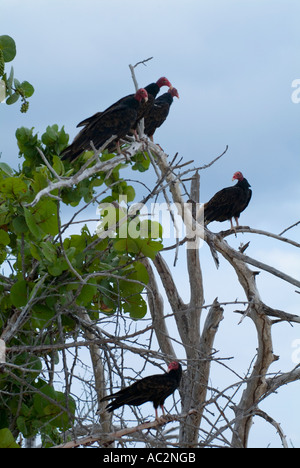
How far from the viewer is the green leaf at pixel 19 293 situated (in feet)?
10.2

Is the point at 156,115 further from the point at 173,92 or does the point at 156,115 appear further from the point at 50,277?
the point at 50,277

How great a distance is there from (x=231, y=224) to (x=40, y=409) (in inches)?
135

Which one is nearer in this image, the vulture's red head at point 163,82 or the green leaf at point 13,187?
the green leaf at point 13,187

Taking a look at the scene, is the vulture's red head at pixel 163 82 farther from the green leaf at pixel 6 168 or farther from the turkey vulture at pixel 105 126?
the green leaf at pixel 6 168

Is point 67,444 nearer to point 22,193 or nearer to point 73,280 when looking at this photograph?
point 73,280

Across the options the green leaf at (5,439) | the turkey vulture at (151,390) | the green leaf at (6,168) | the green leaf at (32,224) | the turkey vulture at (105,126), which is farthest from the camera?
the turkey vulture at (105,126)

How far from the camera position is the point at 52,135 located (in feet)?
13.9

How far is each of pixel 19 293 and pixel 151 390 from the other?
87cm

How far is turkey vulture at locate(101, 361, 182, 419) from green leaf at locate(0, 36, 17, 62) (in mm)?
1818

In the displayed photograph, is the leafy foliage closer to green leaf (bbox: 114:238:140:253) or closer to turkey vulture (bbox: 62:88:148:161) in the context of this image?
green leaf (bbox: 114:238:140:253)

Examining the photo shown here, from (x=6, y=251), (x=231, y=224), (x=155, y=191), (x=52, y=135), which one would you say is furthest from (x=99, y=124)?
(x=231, y=224)

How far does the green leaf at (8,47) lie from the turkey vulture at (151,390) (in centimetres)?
182

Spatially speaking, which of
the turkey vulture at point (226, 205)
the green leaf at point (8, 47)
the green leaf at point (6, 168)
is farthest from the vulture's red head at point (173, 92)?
the green leaf at point (8, 47)

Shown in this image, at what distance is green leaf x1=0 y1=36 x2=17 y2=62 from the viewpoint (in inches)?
128
